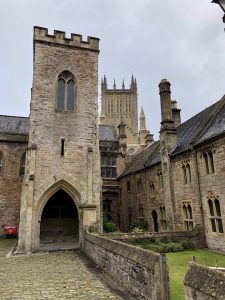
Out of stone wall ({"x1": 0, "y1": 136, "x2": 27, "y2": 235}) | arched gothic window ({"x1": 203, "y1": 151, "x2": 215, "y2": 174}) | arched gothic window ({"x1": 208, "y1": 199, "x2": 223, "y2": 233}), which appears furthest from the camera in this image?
stone wall ({"x1": 0, "y1": 136, "x2": 27, "y2": 235})

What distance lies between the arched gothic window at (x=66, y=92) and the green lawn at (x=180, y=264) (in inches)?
477

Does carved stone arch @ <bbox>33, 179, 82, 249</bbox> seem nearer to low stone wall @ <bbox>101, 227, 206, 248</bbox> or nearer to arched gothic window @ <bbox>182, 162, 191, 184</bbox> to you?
low stone wall @ <bbox>101, 227, 206, 248</bbox>

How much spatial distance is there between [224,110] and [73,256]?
1266 centimetres

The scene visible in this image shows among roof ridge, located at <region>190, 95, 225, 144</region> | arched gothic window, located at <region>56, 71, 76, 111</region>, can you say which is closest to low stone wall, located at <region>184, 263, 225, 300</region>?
roof ridge, located at <region>190, 95, 225, 144</region>

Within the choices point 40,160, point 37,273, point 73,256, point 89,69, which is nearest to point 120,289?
point 37,273

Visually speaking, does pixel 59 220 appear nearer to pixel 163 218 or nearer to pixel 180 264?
pixel 163 218

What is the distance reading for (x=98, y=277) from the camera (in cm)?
891

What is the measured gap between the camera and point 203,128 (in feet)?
55.2

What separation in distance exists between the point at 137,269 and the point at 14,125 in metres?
24.9

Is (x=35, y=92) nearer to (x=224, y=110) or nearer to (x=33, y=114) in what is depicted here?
(x=33, y=114)

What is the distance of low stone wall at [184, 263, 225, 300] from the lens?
398 centimetres

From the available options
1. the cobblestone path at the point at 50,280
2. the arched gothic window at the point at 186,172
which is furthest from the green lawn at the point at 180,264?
the arched gothic window at the point at 186,172

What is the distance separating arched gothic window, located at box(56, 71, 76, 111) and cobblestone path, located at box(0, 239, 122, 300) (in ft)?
34.4

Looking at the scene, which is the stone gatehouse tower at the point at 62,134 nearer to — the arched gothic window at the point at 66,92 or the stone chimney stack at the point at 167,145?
the arched gothic window at the point at 66,92
